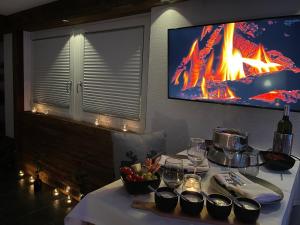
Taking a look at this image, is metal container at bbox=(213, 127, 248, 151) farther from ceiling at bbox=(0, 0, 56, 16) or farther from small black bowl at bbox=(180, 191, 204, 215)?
ceiling at bbox=(0, 0, 56, 16)

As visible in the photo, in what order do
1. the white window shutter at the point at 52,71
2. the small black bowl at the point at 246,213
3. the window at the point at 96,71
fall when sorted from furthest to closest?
the white window shutter at the point at 52,71 < the window at the point at 96,71 < the small black bowl at the point at 246,213

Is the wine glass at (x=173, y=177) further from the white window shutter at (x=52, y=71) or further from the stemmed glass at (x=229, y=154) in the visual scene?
the white window shutter at (x=52, y=71)

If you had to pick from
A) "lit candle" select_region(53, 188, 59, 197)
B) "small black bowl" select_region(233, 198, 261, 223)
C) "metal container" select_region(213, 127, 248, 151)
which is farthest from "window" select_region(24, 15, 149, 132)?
"small black bowl" select_region(233, 198, 261, 223)

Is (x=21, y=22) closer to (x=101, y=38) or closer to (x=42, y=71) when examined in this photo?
(x=42, y=71)

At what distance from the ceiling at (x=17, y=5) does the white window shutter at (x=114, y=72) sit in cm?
77

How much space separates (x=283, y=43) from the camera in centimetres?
157

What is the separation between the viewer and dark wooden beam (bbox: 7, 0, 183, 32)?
2428mm

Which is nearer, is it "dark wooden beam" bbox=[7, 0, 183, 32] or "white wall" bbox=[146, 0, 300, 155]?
"white wall" bbox=[146, 0, 300, 155]

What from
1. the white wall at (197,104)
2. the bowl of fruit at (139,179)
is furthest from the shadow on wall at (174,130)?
the bowl of fruit at (139,179)

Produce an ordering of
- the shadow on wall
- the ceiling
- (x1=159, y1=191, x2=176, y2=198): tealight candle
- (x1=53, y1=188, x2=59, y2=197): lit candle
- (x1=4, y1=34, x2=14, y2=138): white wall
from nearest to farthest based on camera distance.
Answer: (x1=159, y1=191, x2=176, y2=198): tealight candle → the shadow on wall → the ceiling → (x1=53, y1=188, x2=59, y2=197): lit candle → (x1=4, y1=34, x2=14, y2=138): white wall

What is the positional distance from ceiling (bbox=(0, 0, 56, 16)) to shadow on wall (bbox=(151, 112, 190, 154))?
2155 millimetres

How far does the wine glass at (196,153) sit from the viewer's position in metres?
1.29

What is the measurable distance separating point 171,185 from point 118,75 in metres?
2.03

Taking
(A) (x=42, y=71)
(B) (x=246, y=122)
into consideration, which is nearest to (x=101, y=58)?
(A) (x=42, y=71)
